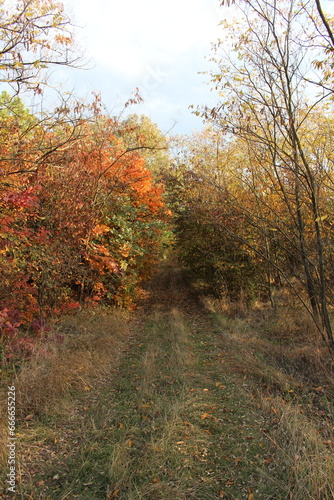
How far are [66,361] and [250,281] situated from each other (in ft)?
23.1

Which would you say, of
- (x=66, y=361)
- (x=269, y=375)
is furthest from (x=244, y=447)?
(x=66, y=361)

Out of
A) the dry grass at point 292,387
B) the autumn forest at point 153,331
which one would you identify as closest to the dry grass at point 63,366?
the autumn forest at point 153,331

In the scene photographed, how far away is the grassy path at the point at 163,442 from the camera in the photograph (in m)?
2.70

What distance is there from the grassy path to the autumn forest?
0.02m

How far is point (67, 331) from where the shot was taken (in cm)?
687

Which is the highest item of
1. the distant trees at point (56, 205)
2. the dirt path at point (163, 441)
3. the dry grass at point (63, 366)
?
the distant trees at point (56, 205)

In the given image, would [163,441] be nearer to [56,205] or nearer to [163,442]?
[163,442]

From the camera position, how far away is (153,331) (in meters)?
8.12

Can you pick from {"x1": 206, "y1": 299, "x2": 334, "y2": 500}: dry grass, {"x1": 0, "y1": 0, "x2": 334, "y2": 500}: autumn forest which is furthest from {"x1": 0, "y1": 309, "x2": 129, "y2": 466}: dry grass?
{"x1": 206, "y1": 299, "x2": 334, "y2": 500}: dry grass

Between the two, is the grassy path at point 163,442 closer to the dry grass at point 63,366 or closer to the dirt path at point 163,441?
the dirt path at point 163,441

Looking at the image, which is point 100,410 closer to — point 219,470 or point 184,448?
point 184,448

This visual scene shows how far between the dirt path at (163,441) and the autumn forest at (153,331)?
19 mm

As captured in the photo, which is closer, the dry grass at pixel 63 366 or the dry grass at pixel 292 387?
the dry grass at pixel 292 387

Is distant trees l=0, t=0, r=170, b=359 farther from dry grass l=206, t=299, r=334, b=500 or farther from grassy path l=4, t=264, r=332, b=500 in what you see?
dry grass l=206, t=299, r=334, b=500
